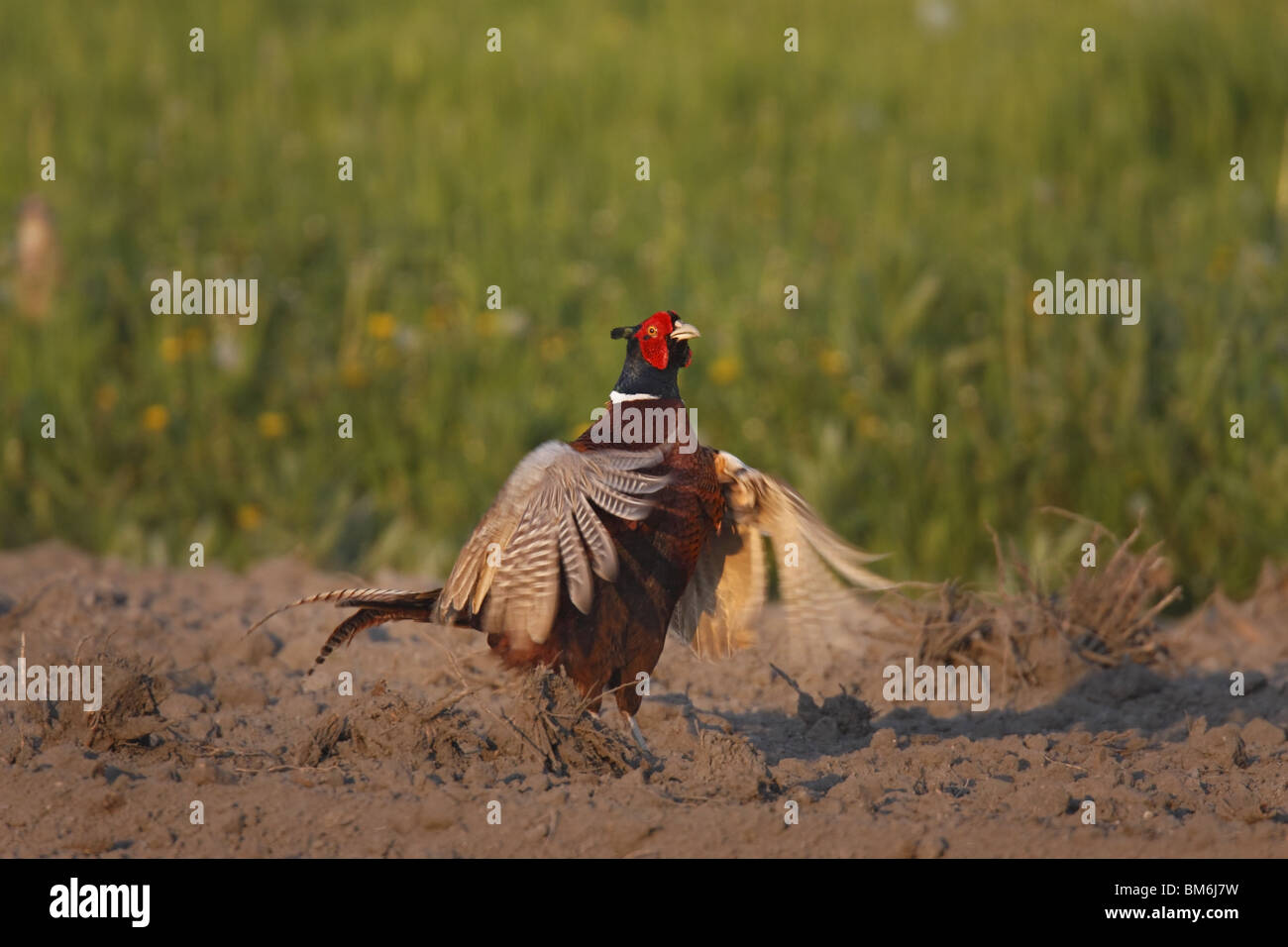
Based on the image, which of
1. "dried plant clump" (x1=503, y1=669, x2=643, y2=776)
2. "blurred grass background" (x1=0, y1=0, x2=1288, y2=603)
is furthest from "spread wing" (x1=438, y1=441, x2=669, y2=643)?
"blurred grass background" (x1=0, y1=0, x2=1288, y2=603)

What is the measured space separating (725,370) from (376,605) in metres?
3.08

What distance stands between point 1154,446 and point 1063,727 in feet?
6.73

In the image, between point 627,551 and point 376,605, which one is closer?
point 627,551

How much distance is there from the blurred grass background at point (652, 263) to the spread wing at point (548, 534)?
6.57 ft

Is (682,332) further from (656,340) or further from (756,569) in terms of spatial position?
(756,569)

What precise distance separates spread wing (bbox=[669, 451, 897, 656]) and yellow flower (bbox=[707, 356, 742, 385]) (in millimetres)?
2468

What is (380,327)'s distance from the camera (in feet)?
23.4

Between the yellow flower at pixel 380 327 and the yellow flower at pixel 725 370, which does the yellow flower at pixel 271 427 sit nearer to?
the yellow flower at pixel 380 327

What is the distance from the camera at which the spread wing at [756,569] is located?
4.02m

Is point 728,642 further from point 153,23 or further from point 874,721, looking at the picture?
point 153,23

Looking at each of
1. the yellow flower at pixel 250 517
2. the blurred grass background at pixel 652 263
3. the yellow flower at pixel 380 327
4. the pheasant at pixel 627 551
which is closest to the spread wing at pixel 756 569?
the pheasant at pixel 627 551

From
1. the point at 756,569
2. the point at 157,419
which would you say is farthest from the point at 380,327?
the point at 756,569

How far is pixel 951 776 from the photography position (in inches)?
148

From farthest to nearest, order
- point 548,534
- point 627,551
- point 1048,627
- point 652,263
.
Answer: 1. point 652,263
2. point 1048,627
3. point 627,551
4. point 548,534
